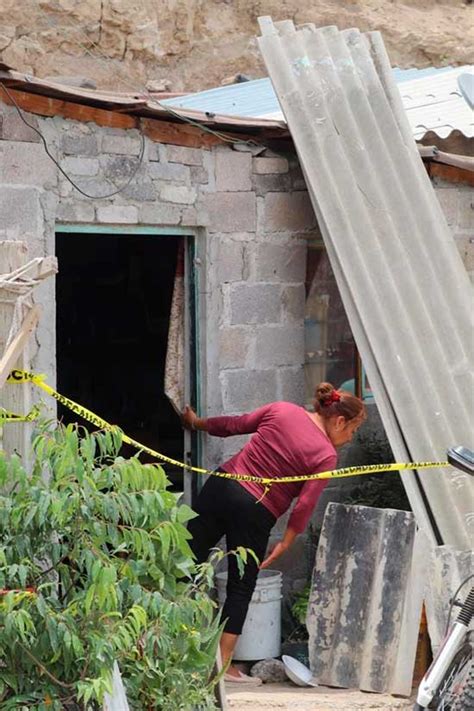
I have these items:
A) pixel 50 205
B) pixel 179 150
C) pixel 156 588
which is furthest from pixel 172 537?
pixel 179 150

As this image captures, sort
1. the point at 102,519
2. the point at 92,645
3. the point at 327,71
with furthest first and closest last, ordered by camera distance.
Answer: the point at 327,71
the point at 102,519
the point at 92,645

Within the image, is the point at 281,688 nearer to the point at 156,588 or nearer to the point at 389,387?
the point at 389,387

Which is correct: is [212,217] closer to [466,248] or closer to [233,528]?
[233,528]

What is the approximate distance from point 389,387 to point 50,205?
217 centimetres

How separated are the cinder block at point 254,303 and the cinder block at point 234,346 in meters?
0.06

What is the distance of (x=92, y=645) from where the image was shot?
15.6ft

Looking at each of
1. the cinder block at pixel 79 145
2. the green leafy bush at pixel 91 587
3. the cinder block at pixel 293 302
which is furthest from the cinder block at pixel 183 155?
the green leafy bush at pixel 91 587

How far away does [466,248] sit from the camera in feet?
30.6

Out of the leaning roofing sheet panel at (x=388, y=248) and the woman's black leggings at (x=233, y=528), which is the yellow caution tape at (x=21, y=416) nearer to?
the woman's black leggings at (x=233, y=528)

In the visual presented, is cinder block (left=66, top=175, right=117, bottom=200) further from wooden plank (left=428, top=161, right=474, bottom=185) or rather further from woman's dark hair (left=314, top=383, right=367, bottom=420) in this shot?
wooden plank (left=428, top=161, right=474, bottom=185)

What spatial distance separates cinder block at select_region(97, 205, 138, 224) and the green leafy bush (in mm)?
2322

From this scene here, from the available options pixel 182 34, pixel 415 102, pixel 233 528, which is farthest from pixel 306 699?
pixel 182 34

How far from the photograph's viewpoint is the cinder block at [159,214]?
7.57 metres

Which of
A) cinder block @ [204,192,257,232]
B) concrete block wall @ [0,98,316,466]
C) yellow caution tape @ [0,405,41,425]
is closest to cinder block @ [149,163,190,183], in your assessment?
concrete block wall @ [0,98,316,466]
